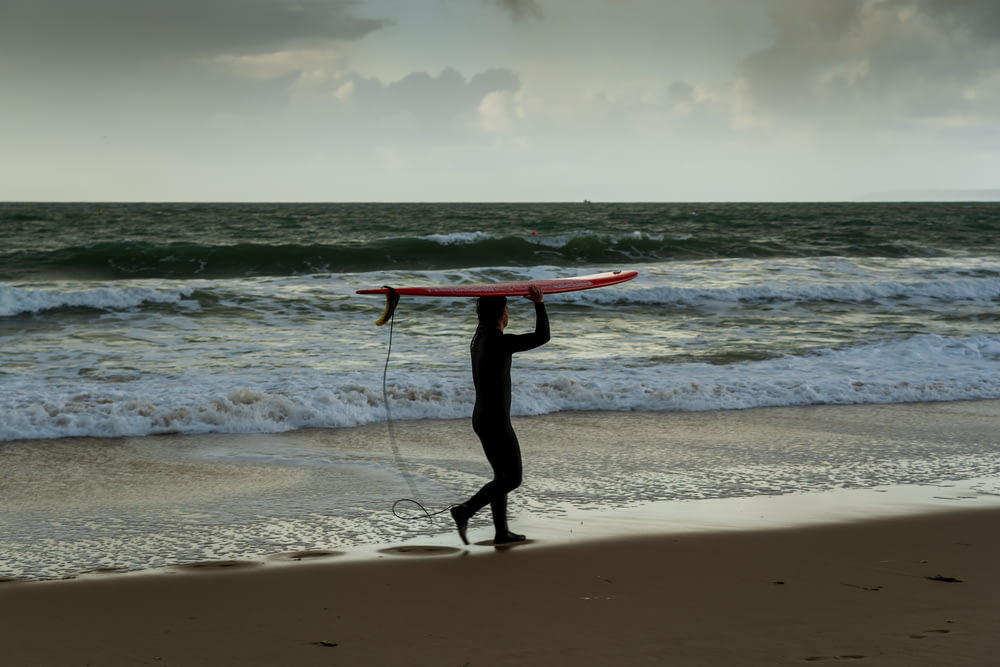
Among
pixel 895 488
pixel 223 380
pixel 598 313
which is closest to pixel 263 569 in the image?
pixel 895 488

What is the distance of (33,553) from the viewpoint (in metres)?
5.09

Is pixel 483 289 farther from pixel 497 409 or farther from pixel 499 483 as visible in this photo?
pixel 499 483

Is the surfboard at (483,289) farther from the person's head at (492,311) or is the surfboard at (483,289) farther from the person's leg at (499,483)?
the person's leg at (499,483)

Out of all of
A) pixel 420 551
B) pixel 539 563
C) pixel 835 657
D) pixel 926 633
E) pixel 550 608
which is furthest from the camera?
pixel 420 551

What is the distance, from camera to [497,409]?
5.25 meters

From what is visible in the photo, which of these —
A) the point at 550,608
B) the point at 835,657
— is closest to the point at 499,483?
the point at 550,608

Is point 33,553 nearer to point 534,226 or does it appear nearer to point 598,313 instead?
point 598,313

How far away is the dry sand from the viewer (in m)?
3.73

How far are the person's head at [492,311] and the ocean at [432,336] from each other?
1082 millimetres

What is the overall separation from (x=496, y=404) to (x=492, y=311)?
55 centimetres

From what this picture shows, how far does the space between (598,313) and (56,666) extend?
1446 centimetres

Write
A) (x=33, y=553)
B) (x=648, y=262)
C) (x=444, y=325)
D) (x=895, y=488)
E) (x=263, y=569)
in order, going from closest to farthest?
(x=263, y=569) < (x=33, y=553) < (x=895, y=488) < (x=444, y=325) < (x=648, y=262)

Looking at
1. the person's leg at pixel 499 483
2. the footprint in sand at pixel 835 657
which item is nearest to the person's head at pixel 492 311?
the person's leg at pixel 499 483

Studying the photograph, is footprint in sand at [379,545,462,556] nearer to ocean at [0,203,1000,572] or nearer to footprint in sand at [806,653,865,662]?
ocean at [0,203,1000,572]
